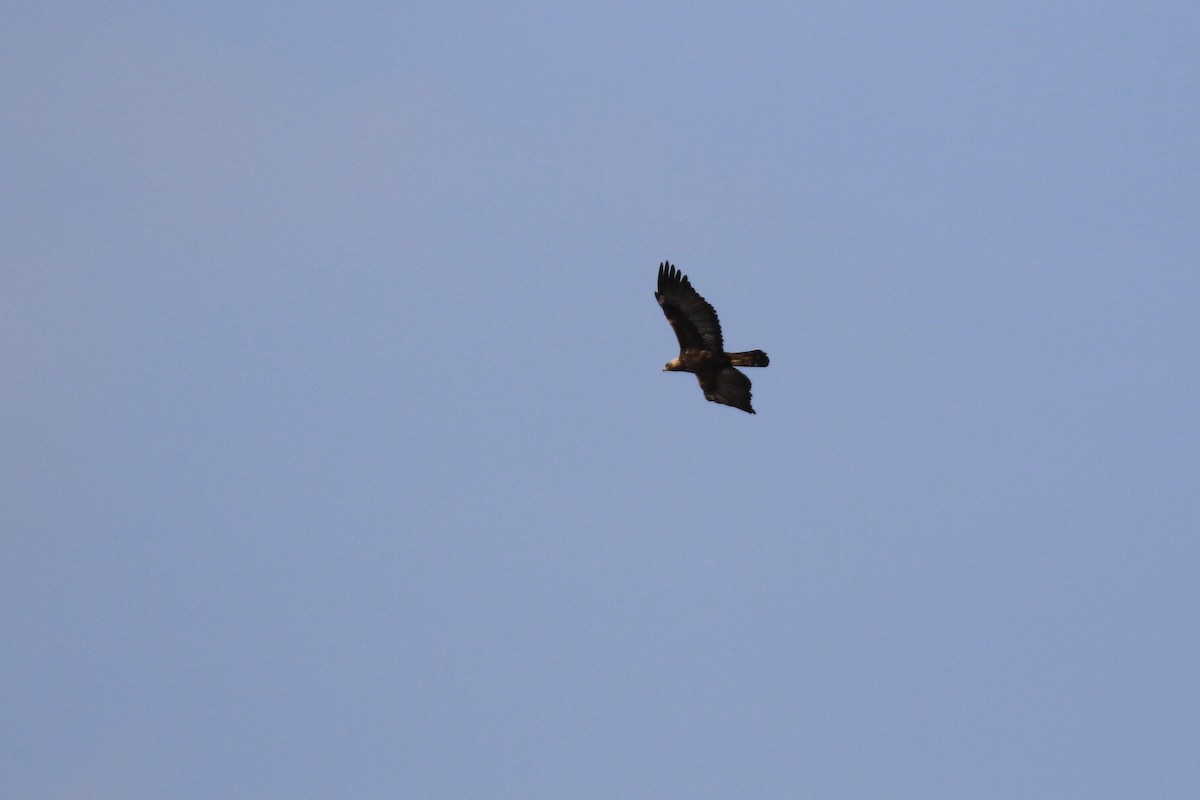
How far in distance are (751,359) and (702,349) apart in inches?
52.7

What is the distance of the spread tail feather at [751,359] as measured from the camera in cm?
7462

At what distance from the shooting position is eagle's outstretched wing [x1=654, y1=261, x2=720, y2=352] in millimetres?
74312

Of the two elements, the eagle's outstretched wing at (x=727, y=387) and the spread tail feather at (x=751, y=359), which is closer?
the spread tail feather at (x=751, y=359)

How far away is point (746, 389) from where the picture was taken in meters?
75.6

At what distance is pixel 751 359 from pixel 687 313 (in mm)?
1898

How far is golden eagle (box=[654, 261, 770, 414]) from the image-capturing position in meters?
74.4

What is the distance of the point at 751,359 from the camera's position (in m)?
74.6

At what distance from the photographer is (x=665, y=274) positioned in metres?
74.2

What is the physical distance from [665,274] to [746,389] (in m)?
3.67

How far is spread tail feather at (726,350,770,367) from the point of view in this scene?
74625 millimetres

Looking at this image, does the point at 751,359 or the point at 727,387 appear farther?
the point at 727,387

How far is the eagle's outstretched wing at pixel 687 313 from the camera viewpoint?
2926 inches

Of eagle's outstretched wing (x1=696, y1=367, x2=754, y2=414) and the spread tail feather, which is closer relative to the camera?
the spread tail feather

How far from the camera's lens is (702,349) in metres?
75.2
